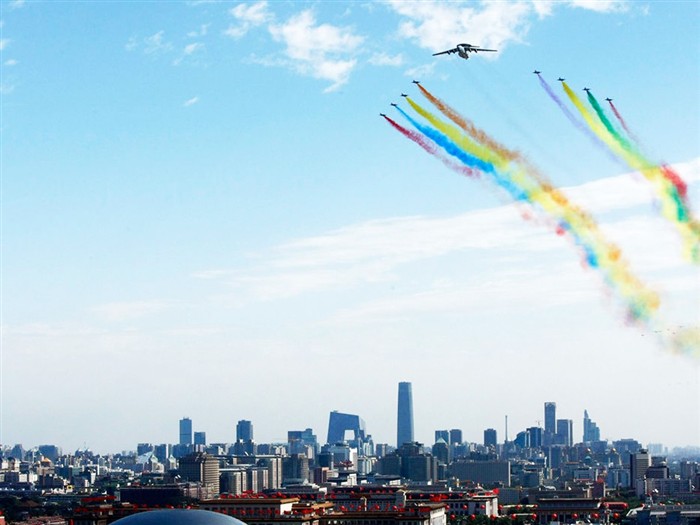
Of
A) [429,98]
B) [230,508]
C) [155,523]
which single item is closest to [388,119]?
[429,98]

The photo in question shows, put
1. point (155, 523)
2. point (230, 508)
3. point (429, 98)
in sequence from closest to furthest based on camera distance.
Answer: point (155, 523)
point (429, 98)
point (230, 508)

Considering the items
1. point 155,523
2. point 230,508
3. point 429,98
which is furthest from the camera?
point 230,508

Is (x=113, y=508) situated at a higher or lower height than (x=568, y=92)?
lower

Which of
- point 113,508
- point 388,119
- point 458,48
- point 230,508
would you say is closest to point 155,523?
point 388,119

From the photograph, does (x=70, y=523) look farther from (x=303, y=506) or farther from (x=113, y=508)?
(x=303, y=506)

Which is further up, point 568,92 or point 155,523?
point 568,92

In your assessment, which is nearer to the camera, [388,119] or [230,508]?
[388,119]

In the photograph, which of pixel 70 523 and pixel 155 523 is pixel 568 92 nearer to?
pixel 155 523

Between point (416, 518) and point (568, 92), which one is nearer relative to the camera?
point (568, 92)
